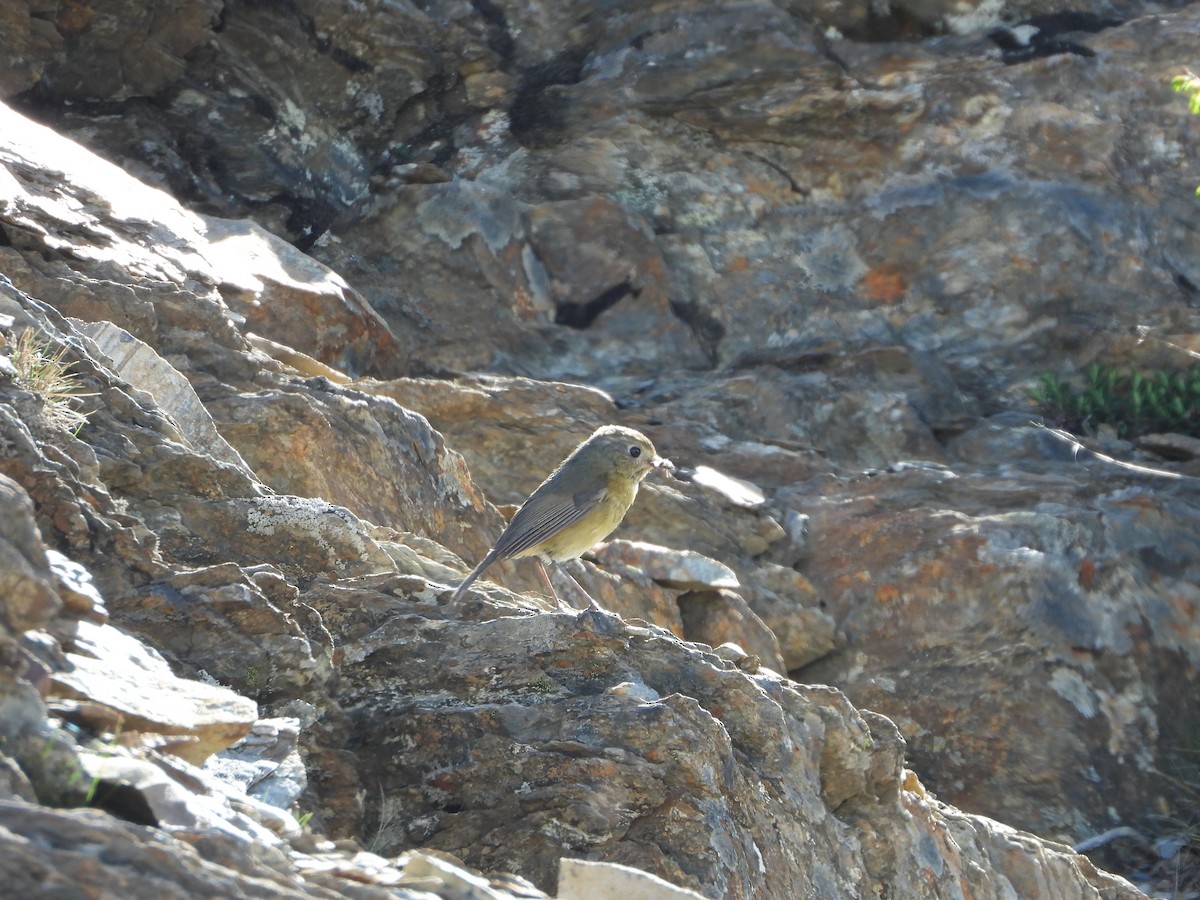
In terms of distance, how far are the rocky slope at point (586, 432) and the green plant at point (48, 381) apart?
0.03 metres

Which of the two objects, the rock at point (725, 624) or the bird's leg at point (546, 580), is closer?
the bird's leg at point (546, 580)

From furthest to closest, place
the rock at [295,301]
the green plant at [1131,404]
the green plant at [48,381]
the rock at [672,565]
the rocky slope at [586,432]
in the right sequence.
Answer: the green plant at [1131,404]
the rock at [295,301]
the rock at [672,565]
the green plant at [48,381]
the rocky slope at [586,432]

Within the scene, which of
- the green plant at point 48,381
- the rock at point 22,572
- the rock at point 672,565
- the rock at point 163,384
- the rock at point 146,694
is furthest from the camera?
the rock at point 672,565

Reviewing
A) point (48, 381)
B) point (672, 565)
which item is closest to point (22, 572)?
point (48, 381)

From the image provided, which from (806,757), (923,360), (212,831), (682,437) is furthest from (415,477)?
(923,360)

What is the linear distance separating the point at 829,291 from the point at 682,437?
2.54 meters

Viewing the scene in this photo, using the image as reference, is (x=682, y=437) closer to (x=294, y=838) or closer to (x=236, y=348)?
(x=236, y=348)

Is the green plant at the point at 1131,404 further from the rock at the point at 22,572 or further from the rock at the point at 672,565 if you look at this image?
the rock at the point at 22,572

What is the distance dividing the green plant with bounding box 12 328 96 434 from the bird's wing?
189cm

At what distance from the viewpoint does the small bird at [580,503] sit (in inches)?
258

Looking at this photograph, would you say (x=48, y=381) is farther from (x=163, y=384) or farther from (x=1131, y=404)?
(x=1131, y=404)

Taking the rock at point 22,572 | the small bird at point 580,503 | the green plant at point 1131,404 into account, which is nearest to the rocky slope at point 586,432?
the rock at point 22,572

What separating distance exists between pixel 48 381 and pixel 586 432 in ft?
17.1

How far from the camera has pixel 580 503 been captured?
6781 mm
